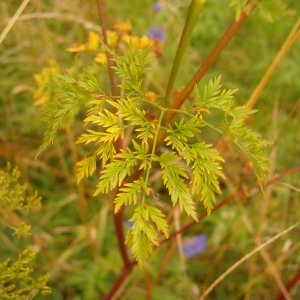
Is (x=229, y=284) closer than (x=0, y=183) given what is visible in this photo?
No

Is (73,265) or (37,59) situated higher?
(37,59)

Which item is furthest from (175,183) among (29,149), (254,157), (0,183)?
(29,149)

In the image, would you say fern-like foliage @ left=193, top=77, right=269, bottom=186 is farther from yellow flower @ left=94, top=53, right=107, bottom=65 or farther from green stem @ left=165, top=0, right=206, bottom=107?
yellow flower @ left=94, top=53, right=107, bottom=65

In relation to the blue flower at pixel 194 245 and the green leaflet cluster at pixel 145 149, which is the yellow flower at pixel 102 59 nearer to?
the green leaflet cluster at pixel 145 149

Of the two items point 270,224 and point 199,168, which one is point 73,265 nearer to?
point 270,224

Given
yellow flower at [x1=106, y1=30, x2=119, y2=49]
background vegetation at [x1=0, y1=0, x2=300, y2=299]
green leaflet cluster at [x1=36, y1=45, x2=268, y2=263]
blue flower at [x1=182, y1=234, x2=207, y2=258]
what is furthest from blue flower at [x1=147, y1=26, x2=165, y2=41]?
green leaflet cluster at [x1=36, y1=45, x2=268, y2=263]

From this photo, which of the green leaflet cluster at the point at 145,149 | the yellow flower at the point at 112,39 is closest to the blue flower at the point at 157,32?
the yellow flower at the point at 112,39
